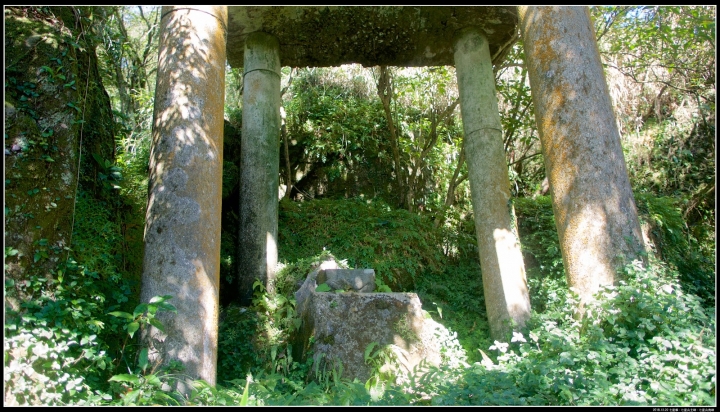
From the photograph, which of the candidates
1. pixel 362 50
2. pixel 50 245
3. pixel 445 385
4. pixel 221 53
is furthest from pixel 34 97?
pixel 362 50

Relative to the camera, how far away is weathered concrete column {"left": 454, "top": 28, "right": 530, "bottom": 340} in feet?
24.5

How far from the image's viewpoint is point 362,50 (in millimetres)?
9273

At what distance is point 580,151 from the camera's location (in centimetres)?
511

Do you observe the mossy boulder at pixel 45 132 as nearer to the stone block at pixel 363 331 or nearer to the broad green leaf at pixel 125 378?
the broad green leaf at pixel 125 378

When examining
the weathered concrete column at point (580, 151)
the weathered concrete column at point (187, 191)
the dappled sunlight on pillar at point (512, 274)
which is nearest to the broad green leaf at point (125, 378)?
the weathered concrete column at point (187, 191)

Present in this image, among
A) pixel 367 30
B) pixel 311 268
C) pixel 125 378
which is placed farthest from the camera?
pixel 367 30

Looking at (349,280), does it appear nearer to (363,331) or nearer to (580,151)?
(363,331)

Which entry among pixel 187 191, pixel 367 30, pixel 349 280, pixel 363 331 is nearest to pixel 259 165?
pixel 349 280

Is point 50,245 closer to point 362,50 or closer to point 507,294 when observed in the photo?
point 507,294

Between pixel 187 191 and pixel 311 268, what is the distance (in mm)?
3376

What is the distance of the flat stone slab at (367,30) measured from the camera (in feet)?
27.5

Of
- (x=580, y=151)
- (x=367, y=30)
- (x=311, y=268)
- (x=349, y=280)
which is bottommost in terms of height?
(x=349, y=280)

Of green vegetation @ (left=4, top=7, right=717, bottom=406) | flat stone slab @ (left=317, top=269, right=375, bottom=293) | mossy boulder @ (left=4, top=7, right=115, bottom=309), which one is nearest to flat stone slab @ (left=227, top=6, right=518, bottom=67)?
green vegetation @ (left=4, top=7, right=717, bottom=406)

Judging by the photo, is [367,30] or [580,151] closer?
[580,151]
